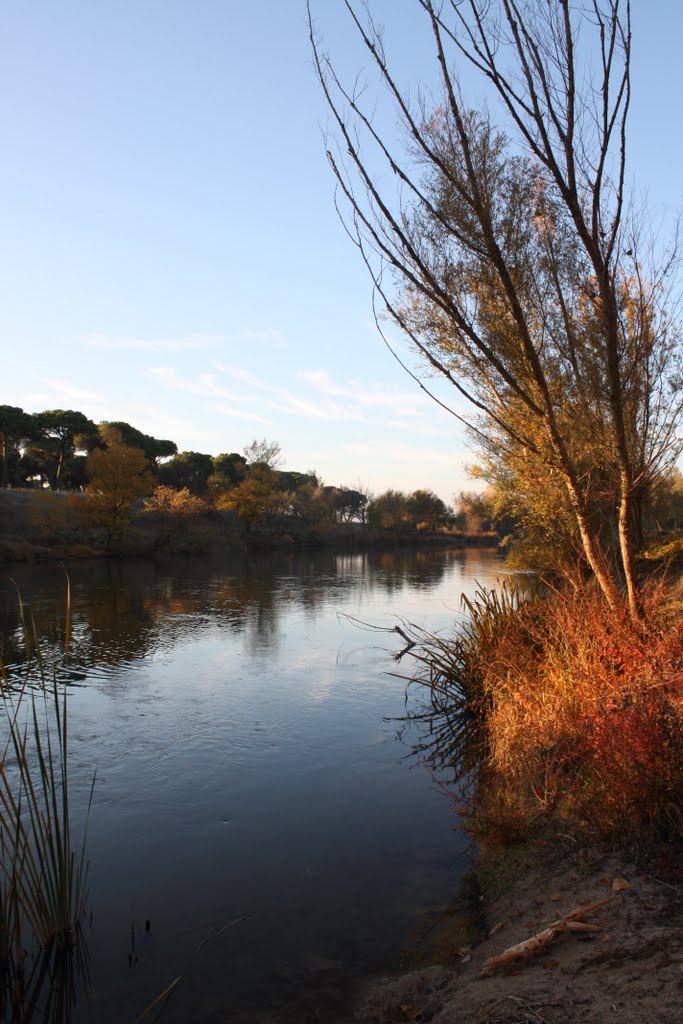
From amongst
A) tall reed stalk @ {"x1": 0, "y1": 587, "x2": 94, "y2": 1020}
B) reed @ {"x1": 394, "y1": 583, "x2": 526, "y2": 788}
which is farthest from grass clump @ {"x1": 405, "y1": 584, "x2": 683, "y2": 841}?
tall reed stalk @ {"x1": 0, "y1": 587, "x2": 94, "y2": 1020}

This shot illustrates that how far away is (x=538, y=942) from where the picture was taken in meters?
4.23

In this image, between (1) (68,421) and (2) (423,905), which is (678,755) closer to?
(2) (423,905)

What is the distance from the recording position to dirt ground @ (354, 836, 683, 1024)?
11.1ft

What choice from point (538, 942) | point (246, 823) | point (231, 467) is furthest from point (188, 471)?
point (538, 942)

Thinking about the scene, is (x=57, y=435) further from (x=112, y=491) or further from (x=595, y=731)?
(x=595, y=731)

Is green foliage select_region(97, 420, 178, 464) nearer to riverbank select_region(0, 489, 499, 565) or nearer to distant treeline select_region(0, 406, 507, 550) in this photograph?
distant treeline select_region(0, 406, 507, 550)

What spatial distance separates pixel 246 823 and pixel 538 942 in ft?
13.9

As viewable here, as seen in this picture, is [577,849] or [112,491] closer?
[577,849]

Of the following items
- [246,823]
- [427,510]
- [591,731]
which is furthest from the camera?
[427,510]

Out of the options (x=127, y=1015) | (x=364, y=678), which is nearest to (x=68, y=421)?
(x=364, y=678)

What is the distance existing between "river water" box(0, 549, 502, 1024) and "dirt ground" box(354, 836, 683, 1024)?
A: 479 mm

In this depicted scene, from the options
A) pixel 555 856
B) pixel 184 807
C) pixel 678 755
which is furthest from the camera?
pixel 184 807

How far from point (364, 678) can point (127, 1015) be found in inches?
407

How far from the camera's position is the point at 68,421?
6806cm
